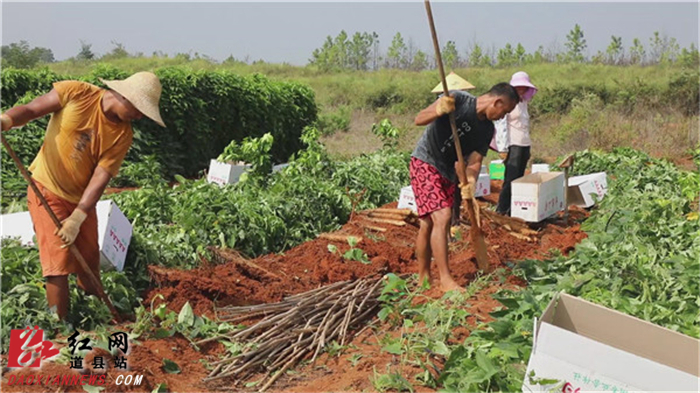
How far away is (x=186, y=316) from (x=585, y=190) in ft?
20.5

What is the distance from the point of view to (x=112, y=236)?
497 cm

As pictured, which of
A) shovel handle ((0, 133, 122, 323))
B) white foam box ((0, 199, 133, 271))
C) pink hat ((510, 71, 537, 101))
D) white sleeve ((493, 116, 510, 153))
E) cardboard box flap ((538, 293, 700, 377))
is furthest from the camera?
white sleeve ((493, 116, 510, 153))

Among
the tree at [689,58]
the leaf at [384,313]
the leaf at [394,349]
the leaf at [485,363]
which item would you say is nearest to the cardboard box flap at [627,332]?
the leaf at [485,363]

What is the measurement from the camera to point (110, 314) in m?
4.40

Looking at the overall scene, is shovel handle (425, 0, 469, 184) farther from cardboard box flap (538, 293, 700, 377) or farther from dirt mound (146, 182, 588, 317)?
cardboard box flap (538, 293, 700, 377)

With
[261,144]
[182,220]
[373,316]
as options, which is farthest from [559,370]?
[261,144]

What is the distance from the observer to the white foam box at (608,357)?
2570 mm

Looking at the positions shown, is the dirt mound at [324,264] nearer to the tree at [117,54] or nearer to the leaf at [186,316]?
the leaf at [186,316]

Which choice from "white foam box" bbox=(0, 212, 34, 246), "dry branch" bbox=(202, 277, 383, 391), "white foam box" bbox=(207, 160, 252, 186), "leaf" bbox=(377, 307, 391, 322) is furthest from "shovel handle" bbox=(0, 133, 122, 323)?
"white foam box" bbox=(207, 160, 252, 186)

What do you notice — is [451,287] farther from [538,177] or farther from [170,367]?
[538,177]

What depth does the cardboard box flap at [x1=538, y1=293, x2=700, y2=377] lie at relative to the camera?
3.10m

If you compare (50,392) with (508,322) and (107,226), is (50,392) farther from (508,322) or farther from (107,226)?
(508,322)

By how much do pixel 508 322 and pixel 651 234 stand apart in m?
2.39

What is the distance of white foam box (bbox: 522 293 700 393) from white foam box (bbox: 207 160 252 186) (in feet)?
18.3
